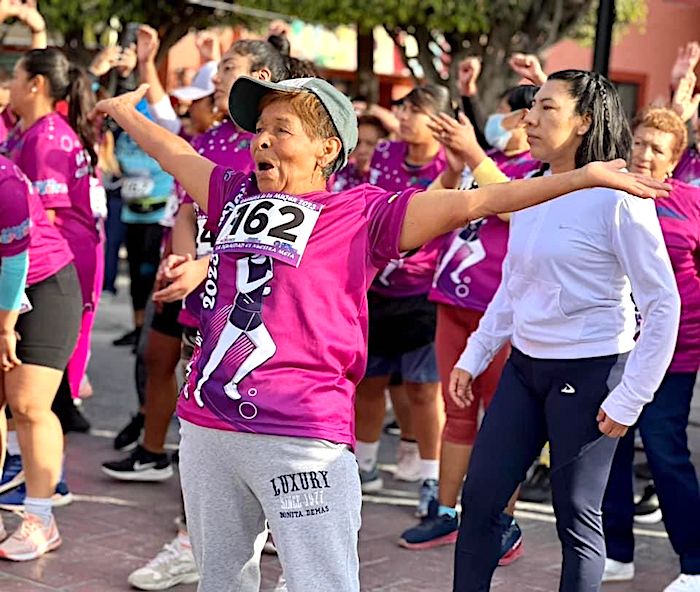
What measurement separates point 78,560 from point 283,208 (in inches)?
93.8

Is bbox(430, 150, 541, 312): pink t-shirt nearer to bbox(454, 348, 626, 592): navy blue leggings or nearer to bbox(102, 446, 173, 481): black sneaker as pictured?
bbox(454, 348, 626, 592): navy blue leggings

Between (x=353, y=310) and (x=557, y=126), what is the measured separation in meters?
1.15

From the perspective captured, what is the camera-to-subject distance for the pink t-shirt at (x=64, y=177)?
18.2ft

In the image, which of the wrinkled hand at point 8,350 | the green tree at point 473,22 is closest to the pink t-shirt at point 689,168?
the wrinkled hand at point 8,350

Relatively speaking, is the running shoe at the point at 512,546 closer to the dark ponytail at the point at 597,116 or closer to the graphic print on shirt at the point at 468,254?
the graphic print on shirt at the point at 468,254

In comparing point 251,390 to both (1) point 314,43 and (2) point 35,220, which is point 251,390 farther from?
(1) point 314,43

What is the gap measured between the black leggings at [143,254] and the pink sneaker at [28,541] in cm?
414

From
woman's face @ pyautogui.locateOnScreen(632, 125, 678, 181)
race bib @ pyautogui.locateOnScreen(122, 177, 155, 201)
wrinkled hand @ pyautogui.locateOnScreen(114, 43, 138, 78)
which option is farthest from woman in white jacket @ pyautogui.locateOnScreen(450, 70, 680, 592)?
race bib @ pyautogui.locateOnScreen(122, 177, 155, 201)

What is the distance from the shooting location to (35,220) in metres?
5.15

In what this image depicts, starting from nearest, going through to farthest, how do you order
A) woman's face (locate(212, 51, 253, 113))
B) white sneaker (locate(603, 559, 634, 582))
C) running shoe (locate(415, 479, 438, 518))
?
woman's face (locate(212, 51, 253, 113)) < white sneaker (locate(603, 559, 634, 582)) < running shoe (locate(415, 479, 438, 518))

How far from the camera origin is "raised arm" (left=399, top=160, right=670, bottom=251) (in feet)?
10.3

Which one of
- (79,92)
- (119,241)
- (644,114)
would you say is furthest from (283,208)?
(119,241)

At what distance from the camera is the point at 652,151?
16.8ft

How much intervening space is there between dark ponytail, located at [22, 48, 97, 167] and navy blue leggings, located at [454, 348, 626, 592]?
254 cm
